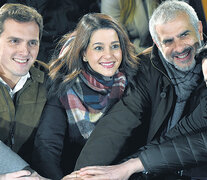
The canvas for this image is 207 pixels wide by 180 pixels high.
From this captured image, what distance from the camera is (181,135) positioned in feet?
5.85

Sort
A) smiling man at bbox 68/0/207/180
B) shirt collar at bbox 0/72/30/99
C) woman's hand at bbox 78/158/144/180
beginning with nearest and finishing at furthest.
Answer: woman's hand at bbox 78/158/144/180 < smiling man at bbox 68/0/207/180 < shirt collar at bbox 0/72/30/99

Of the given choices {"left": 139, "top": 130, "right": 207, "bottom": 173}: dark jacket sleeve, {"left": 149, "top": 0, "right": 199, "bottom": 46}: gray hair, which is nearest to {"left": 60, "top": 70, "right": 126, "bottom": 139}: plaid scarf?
{"left": 149, "top": 0, "right": 199, "bottom": 46}: gray hair

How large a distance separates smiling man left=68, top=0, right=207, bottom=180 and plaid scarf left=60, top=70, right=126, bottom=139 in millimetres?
115

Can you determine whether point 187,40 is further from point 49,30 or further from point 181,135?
point 49,30

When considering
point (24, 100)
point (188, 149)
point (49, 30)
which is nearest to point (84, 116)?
point (24, 100)

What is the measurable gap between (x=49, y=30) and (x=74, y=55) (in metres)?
0.80

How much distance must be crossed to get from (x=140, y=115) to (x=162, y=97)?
160 mm

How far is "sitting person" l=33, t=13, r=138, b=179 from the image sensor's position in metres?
2.08

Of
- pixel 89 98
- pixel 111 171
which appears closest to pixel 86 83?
pixel 89 98

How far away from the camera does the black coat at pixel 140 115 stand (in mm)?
1872

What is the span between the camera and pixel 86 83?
6.98 feet

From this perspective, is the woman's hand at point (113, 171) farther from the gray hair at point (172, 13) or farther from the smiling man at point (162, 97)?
the gray hair at point (172, 13)

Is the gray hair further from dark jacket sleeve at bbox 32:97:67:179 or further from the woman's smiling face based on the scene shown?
dark jacket sleeve at bbox 32:97:67:179

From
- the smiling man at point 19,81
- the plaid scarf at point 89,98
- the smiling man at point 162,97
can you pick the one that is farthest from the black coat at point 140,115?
the smiling man at point 19,81
